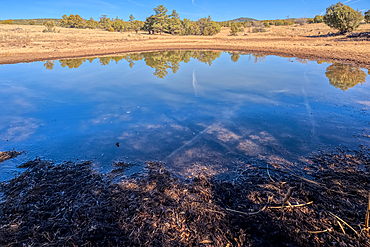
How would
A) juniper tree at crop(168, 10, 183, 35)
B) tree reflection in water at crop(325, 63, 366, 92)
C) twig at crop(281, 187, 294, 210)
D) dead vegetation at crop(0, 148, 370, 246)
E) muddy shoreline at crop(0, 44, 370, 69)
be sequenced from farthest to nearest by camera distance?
juniper tree at crop(168, 10, 183, 35) → muddy shoreline at crop(0, 44, 370, 69) → tree reflection in water at crop(325, 63, 366, 92) → twig at crop(281, 187, 294, 210) → dead vegetation at crop(0, 148, 370, 246)

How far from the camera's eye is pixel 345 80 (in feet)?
36.1

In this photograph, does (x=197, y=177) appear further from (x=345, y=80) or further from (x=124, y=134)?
(x=345, y=80)

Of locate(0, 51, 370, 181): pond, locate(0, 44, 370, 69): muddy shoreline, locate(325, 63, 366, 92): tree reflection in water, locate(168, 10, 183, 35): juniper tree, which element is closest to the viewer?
locate(0, 51, 370, 181): pond

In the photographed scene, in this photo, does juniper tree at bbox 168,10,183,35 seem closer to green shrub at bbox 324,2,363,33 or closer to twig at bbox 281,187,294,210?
green shrub at bbox 324,2,363,33

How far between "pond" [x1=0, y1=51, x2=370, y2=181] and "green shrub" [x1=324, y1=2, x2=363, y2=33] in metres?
19.0

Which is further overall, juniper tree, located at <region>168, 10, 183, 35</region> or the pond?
juniper tree, located at <region>168, 10, 183, 35</region>

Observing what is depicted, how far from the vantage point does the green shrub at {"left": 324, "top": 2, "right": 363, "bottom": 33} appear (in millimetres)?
26547

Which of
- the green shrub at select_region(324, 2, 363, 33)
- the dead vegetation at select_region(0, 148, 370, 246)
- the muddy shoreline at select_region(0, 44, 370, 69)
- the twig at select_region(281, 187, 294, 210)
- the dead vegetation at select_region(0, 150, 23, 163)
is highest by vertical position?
the green shrub at select_region(324, 2, 363, 33)

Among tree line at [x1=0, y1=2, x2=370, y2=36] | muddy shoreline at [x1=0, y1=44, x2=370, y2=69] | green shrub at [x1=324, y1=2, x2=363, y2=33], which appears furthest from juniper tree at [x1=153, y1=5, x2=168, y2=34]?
green shrub at [x1=324, y1=2, x2=363, y2=33]

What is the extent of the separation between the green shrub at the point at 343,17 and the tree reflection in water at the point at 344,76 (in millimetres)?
18267

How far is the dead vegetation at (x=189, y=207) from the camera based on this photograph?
3.05 metres

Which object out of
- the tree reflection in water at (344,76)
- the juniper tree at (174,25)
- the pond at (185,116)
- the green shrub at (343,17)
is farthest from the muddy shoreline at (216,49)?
the juniper tree at (174,25)

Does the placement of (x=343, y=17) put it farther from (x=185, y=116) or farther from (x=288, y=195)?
(x=288, y=195)

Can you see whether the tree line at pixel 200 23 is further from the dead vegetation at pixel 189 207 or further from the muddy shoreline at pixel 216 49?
the dead vegetation at pixel 189 207
